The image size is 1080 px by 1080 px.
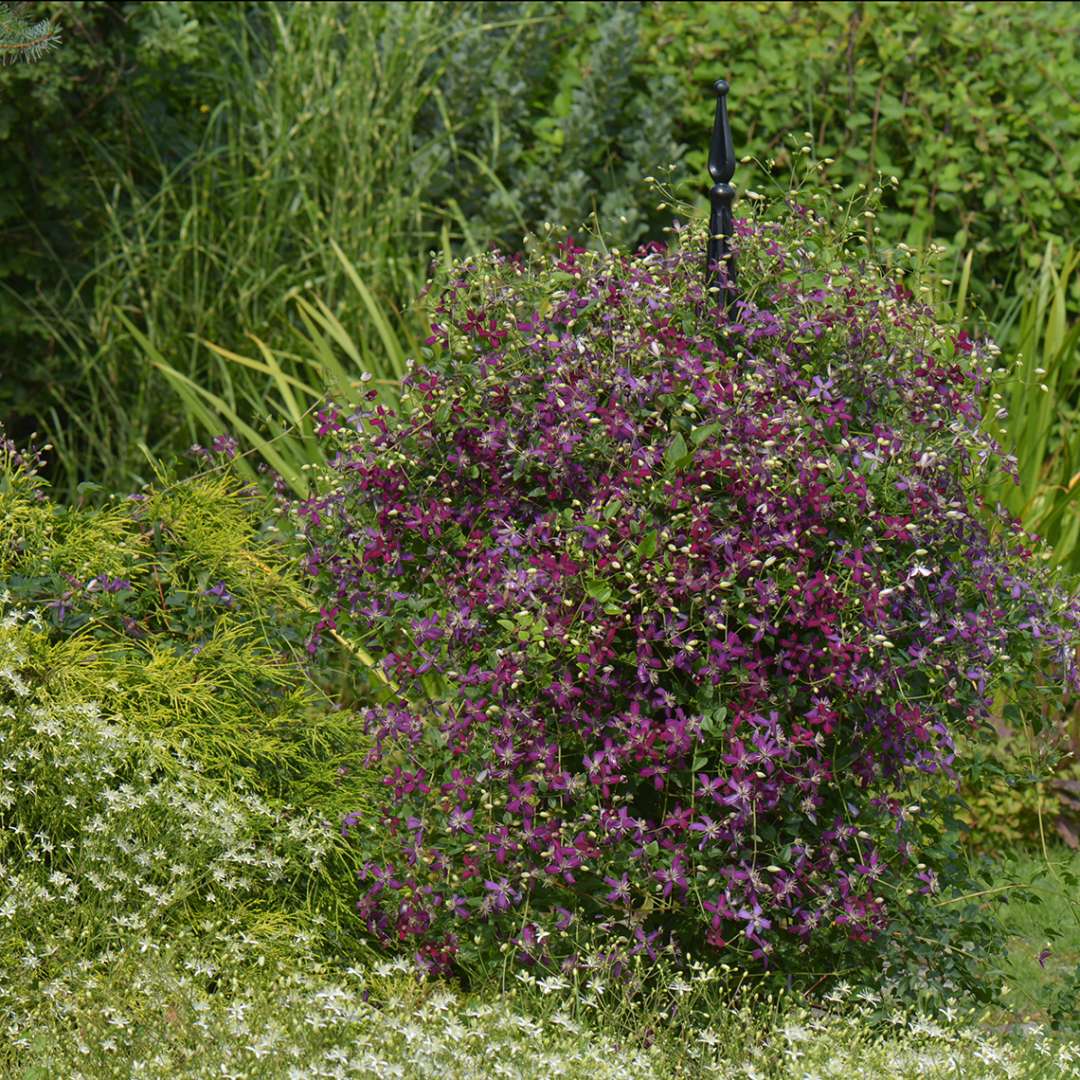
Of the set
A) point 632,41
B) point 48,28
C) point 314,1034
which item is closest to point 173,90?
point 632,41

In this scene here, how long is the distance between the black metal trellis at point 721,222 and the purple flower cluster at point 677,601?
0.14 ft

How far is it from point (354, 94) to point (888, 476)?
4.01 meters

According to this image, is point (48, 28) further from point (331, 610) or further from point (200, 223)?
point (200, 223)

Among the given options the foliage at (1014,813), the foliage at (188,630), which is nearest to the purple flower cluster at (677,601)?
the foliage at (188,630)

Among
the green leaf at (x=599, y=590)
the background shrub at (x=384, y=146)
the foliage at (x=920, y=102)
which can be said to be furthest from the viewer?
the foliage at (x=920, y=102)

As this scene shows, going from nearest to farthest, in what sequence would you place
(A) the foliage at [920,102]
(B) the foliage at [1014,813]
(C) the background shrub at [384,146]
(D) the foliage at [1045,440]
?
(B) the foliage at [1014,813], (D) the foliage at [1045,440], (C) the background shrub at [384,146], (A) the foliage at [920,102]

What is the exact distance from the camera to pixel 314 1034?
317 cm

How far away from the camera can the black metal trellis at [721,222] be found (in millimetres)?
3693

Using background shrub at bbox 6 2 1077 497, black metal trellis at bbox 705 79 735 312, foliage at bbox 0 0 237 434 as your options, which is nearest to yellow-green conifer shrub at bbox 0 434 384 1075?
black metal trellis at bbox 705 79 735 312

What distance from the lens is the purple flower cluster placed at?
11.3 ft

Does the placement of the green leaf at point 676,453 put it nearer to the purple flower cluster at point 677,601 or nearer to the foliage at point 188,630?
the purple flower cluster at point 677,601

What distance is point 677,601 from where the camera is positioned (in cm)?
348

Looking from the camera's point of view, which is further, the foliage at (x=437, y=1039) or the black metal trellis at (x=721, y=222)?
the black metal trellis at (x=721, y=222)

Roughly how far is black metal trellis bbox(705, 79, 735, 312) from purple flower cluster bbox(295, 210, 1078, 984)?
0.14ft
